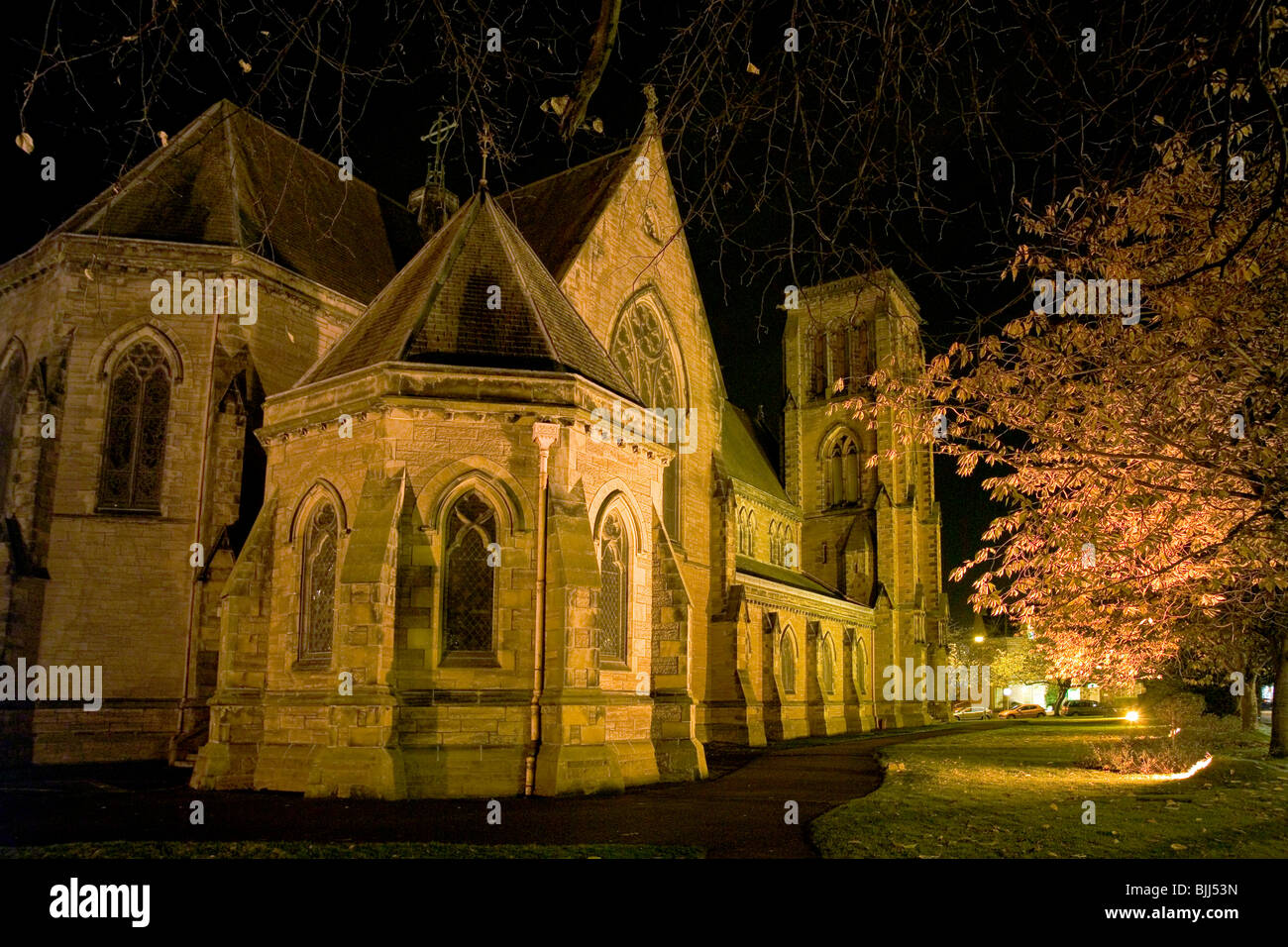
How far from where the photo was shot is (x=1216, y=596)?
1132 centimetres

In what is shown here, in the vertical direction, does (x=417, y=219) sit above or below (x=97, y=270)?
above

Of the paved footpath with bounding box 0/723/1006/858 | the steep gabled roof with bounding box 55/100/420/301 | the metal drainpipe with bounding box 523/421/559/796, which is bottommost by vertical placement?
the paved footpath with bounding box 0/723/1006/858

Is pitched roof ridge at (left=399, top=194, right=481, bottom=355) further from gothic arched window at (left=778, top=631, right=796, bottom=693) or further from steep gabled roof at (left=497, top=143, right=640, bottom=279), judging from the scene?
gothic arched window at (left=778, top=631, right=796, bottom=693)

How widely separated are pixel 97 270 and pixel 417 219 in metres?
12.0

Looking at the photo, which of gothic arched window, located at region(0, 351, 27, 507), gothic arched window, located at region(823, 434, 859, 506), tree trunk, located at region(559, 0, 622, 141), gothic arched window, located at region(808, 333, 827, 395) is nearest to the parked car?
gothic arched window, located at region(823, 434, 859, 506)

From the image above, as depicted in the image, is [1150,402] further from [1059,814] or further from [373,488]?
[373,488]

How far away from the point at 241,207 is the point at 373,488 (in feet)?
38.2

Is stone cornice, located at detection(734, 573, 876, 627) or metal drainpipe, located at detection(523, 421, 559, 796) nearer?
metal drainpipe, located at detection(523, 421, 559, 796)

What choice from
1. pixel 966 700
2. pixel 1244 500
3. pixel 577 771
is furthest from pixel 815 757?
pixel 966 700

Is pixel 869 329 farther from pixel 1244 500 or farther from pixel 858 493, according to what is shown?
pixel 1244 500

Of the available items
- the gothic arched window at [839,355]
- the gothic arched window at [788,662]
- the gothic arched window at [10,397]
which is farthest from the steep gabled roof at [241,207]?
the gothic arched window at [839,355]

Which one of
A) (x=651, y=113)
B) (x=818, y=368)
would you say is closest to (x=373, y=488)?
(x=651, y=113)

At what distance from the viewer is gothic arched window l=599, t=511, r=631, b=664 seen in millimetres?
16438

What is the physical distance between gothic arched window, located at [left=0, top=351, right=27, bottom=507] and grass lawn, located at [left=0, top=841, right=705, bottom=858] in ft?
52.5
